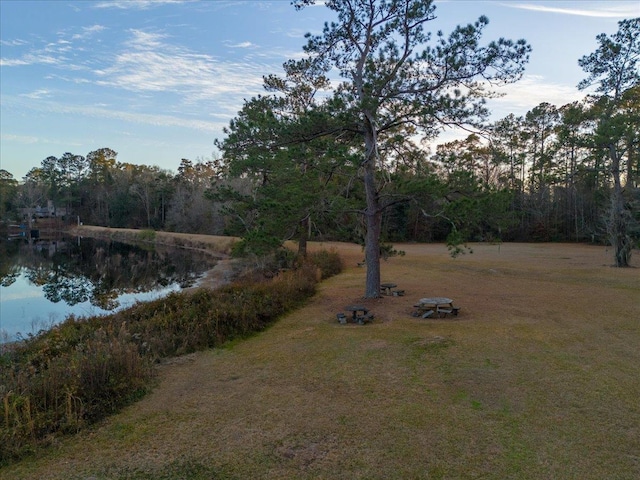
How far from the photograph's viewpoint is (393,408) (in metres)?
4.30

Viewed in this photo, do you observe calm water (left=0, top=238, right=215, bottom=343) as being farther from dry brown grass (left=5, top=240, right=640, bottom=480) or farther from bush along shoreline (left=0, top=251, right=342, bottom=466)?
dry brown grass (left=5, top=240, right=640, bottom=480)

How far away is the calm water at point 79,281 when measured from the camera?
1162 centimetres

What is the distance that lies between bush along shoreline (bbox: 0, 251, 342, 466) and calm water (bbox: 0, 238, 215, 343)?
8.47ft

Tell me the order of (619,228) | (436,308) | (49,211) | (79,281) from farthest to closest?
(49,211)
(79,281)
(619,228)
(436,308)

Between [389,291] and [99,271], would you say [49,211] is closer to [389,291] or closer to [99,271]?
[99,271]

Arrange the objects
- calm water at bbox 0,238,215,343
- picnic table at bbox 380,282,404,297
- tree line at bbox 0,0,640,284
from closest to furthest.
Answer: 1. tree line at bbox 0,0,640,284
2. picnic table at bbox 380,282,404,297
3. calm water at bbox 0,238,215,343

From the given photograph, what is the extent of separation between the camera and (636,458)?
10.8 feet

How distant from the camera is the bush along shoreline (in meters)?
3.85

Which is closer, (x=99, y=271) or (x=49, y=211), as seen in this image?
(x=99, y=271)

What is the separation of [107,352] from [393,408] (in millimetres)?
3488

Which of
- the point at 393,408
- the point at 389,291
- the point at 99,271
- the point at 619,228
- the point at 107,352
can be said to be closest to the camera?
the point at 393,408

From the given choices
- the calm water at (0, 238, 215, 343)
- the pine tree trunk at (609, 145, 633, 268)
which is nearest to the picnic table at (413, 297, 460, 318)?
the calm water at (0, 238, 215, 343)

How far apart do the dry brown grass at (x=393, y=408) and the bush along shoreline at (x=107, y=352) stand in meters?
0.26

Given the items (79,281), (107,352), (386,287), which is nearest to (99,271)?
(79,281)
